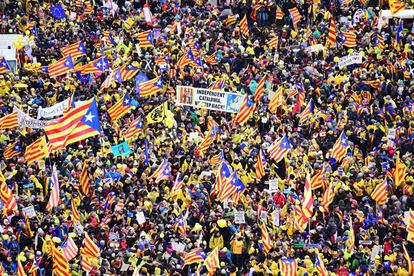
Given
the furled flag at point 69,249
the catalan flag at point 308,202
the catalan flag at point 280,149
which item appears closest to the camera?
the furled flag at point 69,249

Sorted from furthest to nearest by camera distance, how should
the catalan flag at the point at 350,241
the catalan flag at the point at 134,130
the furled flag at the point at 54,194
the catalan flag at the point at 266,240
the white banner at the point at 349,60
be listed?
the white banner at the point at 349,60 < the catalan flag at the point at 134,130 < the furled flag at the point at 54,194 < the catalan flag at the point at 266,240 < the catalan flag at the point at 350,241

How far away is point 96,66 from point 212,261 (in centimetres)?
1272

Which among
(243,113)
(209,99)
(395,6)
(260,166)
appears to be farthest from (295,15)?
(260,166)

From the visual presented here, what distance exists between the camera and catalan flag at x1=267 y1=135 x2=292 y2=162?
3644 centimetres

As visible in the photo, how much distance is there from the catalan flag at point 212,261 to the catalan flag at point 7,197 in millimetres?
5301

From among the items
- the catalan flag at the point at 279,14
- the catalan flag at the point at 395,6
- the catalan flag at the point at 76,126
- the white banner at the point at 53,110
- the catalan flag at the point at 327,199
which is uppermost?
the catalan flag at the point at 76,126

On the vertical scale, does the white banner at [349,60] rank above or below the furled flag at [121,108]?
below

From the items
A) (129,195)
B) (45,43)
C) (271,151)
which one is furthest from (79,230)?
(45,43)

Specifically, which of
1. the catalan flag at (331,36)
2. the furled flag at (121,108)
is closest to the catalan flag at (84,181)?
the furled flag at (121,108)

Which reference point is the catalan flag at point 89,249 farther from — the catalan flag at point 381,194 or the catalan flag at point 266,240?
the catalan flag at point 381,194

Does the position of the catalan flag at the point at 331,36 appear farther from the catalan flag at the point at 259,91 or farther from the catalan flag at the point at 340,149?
the catalan flag at the point at 340,149

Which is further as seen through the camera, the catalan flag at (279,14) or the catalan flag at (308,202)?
the catalan flag at (279,14)

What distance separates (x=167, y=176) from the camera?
118 ft

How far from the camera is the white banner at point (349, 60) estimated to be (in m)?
42.5
